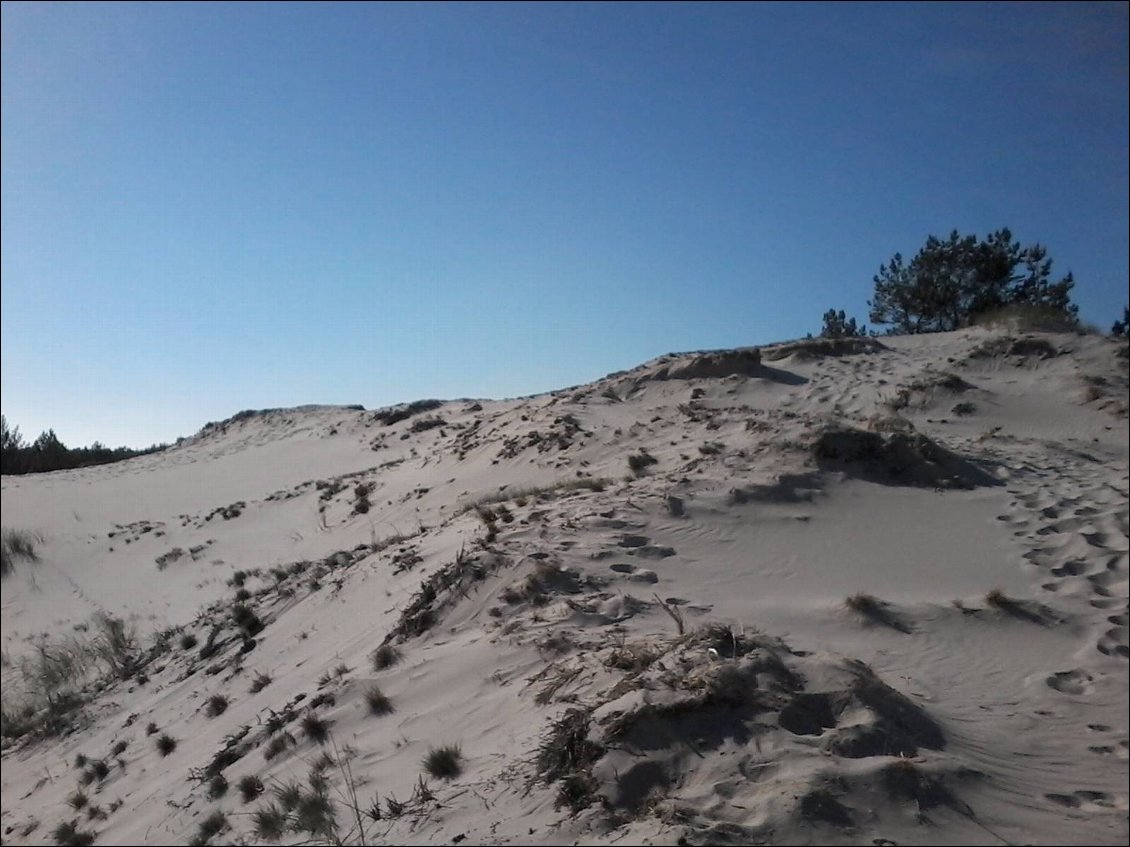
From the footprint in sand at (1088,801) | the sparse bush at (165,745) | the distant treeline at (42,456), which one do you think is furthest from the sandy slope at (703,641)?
the distant treeline at (42,456)

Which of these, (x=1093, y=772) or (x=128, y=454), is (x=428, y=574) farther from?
(x=128, y=454)

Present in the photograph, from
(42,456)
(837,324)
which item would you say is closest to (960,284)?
(837,324)

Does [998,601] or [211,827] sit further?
[998,601]

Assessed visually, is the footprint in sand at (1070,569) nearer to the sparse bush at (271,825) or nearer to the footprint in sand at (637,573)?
the footprint in sand at (637,573)

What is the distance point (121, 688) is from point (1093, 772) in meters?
9.91

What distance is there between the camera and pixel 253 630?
945cm

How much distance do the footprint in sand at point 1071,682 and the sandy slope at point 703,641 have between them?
4cm

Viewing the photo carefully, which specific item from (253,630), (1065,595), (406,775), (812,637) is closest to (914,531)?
(1065,595)

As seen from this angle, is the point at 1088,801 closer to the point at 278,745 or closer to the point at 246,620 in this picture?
the point at 278,745

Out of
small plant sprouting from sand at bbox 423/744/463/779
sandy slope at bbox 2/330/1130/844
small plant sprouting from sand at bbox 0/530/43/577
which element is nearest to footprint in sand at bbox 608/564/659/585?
sandy slope at bbox 2/330/1130/844

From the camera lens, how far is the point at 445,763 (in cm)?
476

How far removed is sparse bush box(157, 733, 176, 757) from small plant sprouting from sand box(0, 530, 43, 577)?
11.8 meters

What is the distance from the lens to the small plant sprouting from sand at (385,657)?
257 inches

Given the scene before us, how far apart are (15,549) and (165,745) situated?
12.9 metres
